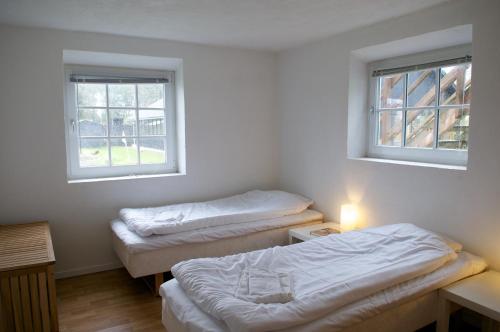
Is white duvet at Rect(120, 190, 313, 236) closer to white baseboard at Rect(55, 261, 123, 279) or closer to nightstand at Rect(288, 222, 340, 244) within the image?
nightstand at Rect(288, 222, 340, 244)

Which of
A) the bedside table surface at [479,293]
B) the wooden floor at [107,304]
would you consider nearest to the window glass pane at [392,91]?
the bedside table surface at [479,293]

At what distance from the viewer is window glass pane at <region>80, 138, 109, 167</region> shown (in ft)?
11.8

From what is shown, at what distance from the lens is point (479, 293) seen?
2062 millimetres

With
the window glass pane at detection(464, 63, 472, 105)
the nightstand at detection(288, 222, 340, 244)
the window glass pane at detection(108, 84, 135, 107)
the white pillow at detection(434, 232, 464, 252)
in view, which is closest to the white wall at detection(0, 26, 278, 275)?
the window glass pane at detection(108, 84, 135, 107)

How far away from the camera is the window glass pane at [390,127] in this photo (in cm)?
318

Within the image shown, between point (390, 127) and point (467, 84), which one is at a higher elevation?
point (467, 84)

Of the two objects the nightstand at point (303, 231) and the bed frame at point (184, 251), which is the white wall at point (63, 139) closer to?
the bed frame at point (184, 251)

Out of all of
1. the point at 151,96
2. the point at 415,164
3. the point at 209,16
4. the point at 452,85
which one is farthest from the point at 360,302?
the point at 151,96

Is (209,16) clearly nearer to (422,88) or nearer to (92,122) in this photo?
(92,122)

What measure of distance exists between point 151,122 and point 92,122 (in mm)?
567

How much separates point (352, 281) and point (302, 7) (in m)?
1.77

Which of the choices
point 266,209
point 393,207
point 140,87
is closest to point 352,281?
point 393,207

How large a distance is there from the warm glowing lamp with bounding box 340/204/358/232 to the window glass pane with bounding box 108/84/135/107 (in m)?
2.29

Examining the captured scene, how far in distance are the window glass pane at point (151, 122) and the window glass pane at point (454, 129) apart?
261 centimetres
